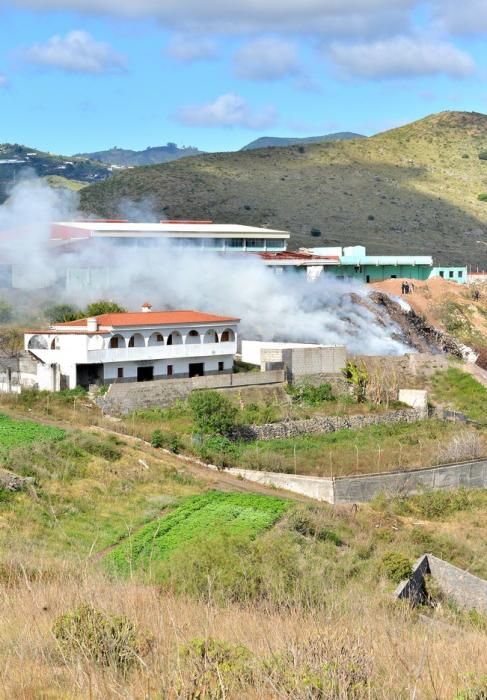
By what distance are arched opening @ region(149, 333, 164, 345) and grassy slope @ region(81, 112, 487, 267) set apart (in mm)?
36790

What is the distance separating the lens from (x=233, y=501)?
28.0 metres

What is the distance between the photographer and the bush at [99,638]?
9.75 meters

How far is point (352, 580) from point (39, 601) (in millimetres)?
9165

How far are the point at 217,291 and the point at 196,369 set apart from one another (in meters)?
8.32

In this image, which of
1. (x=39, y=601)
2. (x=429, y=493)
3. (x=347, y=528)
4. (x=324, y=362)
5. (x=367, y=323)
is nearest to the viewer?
(x=39, y=601)

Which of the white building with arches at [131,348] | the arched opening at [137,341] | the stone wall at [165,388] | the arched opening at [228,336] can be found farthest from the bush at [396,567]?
the arched opening at [228,336]

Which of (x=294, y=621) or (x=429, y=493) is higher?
(x=294, y=621)

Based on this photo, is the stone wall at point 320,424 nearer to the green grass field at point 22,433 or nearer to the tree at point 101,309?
the green grass field at point 22,433

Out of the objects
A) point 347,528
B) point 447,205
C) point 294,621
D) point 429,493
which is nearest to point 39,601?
point 294,621

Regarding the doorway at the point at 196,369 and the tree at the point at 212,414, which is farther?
the doorway at the point at 196,369

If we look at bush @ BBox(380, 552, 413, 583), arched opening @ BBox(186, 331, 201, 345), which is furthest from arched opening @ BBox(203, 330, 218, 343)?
A: bush @ BBox(380, 552, 413, 583)

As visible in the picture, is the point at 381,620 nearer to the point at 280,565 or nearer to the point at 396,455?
the point at 280,565

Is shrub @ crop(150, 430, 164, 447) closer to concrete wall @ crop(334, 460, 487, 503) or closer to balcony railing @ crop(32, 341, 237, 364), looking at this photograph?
concrete wall @ crop(334, 460, 487, 503)

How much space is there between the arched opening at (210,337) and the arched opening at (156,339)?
205 centimetres
